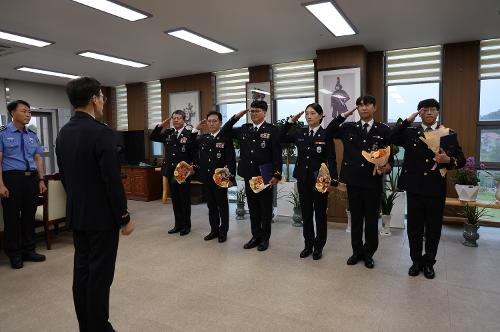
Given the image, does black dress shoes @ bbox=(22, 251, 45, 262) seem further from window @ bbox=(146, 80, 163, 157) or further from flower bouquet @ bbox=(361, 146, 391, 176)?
window @ bbox=(146, 80, 163, 157)

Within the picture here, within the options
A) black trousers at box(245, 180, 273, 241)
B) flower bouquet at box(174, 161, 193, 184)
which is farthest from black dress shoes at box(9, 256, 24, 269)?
black trousers at box(245, 180, 273, 241)

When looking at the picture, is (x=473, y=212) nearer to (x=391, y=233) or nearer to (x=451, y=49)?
(x=391, y=233)

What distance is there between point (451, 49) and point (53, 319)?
5838 millimetres

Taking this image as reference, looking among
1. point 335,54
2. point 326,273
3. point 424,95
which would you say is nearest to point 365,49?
point 335,54

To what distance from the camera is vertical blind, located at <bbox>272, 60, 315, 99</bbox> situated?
244 inches

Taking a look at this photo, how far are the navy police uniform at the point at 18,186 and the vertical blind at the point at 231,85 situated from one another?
4.03 m

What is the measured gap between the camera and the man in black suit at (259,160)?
379 centimetres

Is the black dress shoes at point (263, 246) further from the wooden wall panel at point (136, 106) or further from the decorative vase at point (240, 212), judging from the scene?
the wooden wall panel at point (136, 106)

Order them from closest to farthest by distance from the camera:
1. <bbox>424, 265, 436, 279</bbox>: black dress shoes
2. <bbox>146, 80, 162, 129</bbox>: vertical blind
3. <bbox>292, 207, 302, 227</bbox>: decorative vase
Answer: <bbox>424, 265, 436, 279</bbox>: black dress shoes → <bbox>292, 207, 302, 227</bbox>: decorative vase → <bbox>146, 80, 162, 129</bbox>: vertical blind

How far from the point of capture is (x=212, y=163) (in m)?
4.20

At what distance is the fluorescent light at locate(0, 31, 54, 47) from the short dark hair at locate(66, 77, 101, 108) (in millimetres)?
3434

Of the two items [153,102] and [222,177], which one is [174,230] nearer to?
[222,177]

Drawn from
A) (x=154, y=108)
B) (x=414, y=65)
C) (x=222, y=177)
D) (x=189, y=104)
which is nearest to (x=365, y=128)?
(x=222, y=177)

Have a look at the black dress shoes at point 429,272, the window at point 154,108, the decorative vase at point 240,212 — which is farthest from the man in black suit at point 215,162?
the window at point 154,108
